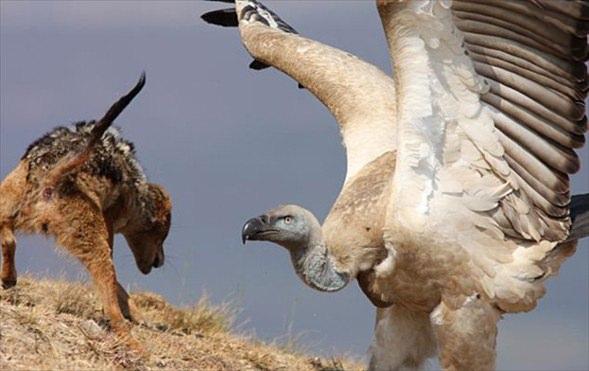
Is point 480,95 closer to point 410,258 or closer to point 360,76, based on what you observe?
point 410,258

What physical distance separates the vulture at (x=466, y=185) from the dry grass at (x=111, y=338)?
118cm

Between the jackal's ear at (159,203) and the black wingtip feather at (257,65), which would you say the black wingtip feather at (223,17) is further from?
the jackal's ear at (159,203)

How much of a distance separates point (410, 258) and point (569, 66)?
1.38 metres

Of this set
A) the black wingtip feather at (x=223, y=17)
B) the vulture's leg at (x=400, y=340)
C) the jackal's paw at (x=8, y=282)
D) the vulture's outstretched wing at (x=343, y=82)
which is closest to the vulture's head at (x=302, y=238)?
the vulture's leg at (x=400, y=340)

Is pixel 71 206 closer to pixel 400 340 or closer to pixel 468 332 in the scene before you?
pixel 400 340

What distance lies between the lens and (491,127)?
8.91 m

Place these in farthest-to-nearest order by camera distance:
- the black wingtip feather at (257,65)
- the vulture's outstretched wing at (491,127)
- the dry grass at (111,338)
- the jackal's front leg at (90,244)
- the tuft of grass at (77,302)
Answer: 1. the black wingtip feather at (257,65)
2. the tuft of grass at (77,302)
3. the jackal's front leg at (90,244)
4. the dry grass at (111,338)
5. the vulture's outstretched wing at (491,127)

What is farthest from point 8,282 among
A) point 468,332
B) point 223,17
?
point 223,17

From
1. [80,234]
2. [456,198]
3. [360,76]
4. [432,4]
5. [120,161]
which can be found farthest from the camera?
[360,76]

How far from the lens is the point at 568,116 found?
887 centimetres

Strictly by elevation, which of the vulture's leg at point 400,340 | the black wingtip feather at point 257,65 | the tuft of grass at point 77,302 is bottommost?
the vulture's leg at point 400,340

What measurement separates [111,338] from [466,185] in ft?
7.76

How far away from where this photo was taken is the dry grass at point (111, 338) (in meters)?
8.92

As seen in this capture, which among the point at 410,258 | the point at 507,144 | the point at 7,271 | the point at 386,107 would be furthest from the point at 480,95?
the point at 7,271
